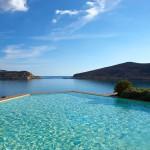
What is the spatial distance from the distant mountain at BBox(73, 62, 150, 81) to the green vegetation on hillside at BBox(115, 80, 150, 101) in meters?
88.8

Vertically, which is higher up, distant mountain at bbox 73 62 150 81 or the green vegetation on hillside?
distant mountain at bbox 73 62 150 81

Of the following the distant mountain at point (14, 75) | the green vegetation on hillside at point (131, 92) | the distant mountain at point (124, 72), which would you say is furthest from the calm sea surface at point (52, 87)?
the distant mountain at point (14, 75)

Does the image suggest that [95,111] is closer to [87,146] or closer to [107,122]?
[107,122]

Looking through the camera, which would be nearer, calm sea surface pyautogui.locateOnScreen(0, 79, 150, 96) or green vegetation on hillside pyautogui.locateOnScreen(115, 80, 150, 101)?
green vegetation on hillside pyautogui.locateOnScreen(115, 80, 150, 101)

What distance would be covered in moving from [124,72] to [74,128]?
12059cm

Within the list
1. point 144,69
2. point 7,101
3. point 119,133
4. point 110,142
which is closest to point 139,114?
point 119,133

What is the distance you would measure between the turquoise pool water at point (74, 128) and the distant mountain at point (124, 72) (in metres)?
99.1

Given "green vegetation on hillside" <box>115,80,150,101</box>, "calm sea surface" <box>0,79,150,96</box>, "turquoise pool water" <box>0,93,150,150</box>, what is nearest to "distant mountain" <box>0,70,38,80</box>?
"calm sea surface" <box>0,79,150,96</box>

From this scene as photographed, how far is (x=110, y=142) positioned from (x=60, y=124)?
159 inches

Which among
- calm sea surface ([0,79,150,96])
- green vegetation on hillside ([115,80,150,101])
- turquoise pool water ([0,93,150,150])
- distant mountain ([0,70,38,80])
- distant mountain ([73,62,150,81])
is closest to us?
turquoise pool water ([0,93,150,150])

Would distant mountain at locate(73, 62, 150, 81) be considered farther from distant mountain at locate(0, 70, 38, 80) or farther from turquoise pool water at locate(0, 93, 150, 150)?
turquoise pool water at locate(0, 93, 150, 150)

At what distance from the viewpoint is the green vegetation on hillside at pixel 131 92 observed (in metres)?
23.2

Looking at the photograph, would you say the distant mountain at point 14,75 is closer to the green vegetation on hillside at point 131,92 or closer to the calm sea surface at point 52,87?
the calm sea surface at point 52,87

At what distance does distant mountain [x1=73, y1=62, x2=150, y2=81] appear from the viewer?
397 ft
